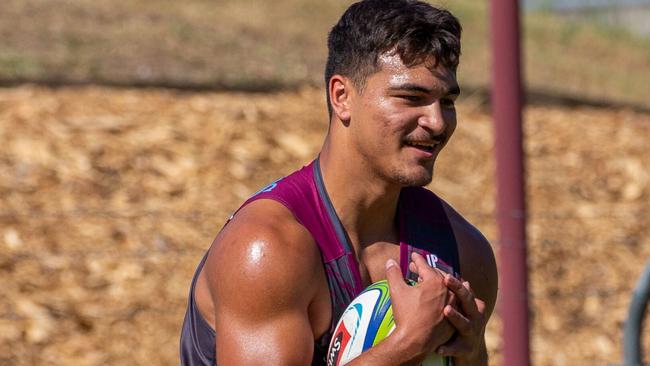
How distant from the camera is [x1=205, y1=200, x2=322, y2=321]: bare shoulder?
3.38 m

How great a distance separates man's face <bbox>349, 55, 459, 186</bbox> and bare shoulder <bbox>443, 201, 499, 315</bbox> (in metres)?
0.47

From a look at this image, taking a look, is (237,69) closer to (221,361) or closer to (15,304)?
(15,304)

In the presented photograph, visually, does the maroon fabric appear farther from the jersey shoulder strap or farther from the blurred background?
the blurred background

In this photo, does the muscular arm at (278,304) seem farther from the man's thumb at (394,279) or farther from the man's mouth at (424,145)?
the man's mouth at (424,145)

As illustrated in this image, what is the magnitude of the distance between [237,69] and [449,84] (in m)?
8.92

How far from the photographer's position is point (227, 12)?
15.7 metres

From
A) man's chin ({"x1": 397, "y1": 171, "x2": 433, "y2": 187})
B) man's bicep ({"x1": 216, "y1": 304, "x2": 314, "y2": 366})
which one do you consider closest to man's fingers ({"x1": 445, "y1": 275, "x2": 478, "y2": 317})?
man's chin ({"x1": 397, "y1": 171, "x2": 433, "y2": 187})

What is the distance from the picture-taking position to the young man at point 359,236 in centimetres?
337

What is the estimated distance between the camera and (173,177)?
28.5 feet

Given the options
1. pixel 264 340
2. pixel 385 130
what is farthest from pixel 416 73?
pixel 264 340

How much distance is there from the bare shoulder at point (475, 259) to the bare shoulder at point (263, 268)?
661 mm

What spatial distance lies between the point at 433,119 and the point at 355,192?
36 cm

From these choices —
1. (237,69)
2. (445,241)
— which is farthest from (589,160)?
(445,241)

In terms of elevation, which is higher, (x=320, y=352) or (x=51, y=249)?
(x=320, y=352)
